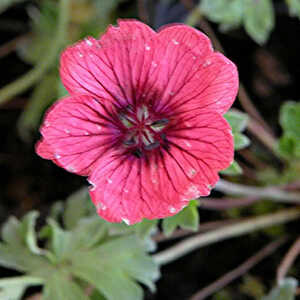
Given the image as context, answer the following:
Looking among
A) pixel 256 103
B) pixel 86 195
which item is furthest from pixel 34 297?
pixel 256 103

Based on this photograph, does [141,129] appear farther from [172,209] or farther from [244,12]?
[244,12]

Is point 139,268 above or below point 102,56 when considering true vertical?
below

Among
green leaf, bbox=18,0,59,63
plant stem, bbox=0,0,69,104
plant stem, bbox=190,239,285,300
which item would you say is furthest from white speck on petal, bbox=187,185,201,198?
green leaf, bbox=18,0,59,63

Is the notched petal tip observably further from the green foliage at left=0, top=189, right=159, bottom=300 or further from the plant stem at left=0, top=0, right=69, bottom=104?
the plant stem at left=0, top=0, right=69, bottom=104

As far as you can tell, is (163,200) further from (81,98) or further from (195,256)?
(195,256)

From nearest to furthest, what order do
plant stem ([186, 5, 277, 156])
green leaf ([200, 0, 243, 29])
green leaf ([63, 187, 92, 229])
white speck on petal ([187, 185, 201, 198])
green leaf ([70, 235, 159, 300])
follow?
white speck on petal ([187, 185, 201, 198]), green leaf ([70, 235, 159, 300]), green leaf ([63, 187, 92, 229]), green leaf ([200, 0, 243, 29]), plant stem ([186, 5, 277, 156])

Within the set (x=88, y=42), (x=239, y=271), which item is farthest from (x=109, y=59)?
(x=239, y=271)

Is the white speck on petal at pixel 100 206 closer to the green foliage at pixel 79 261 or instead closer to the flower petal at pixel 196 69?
the flower petal at pixel 196 69
